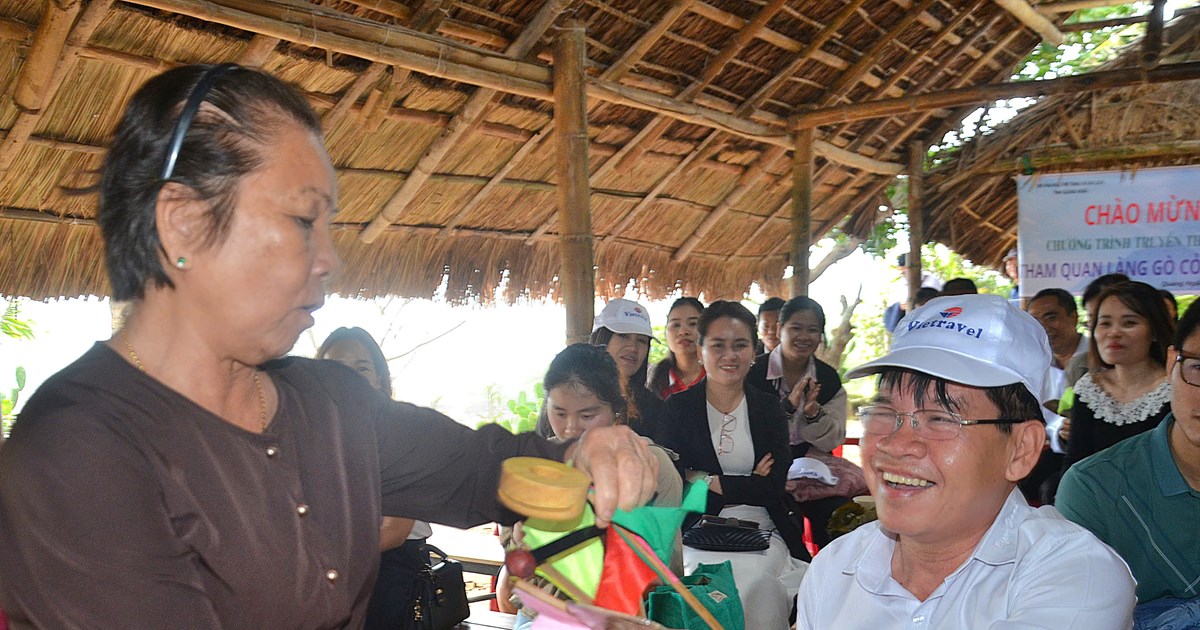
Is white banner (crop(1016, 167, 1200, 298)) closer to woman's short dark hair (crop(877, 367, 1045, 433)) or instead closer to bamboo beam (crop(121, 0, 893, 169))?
bamboo beam (crop(121, 0, 893, 169))

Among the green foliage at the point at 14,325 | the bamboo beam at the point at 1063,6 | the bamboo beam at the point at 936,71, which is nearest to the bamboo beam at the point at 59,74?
the green foliage at the point at 14,325

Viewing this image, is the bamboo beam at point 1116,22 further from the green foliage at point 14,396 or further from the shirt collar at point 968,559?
the green foliage at point 14,396

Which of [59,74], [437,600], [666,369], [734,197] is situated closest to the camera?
[437,600]

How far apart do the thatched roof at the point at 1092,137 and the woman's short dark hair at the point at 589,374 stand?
623 cm

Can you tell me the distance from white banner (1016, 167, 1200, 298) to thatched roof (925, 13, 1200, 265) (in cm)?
39

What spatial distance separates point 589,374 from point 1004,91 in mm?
5514

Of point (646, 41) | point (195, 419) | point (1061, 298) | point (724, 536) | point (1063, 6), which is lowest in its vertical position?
point (724, 536)

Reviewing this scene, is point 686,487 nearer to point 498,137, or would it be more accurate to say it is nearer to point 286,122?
point 286,122

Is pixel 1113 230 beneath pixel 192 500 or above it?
above

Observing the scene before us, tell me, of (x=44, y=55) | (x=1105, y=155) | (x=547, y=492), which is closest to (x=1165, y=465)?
(x=547, y=492)

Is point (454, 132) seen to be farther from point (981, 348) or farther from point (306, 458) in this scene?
point (306, 458)

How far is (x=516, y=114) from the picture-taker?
658 cm

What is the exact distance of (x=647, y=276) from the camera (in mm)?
9531

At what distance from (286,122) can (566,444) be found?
621mm
